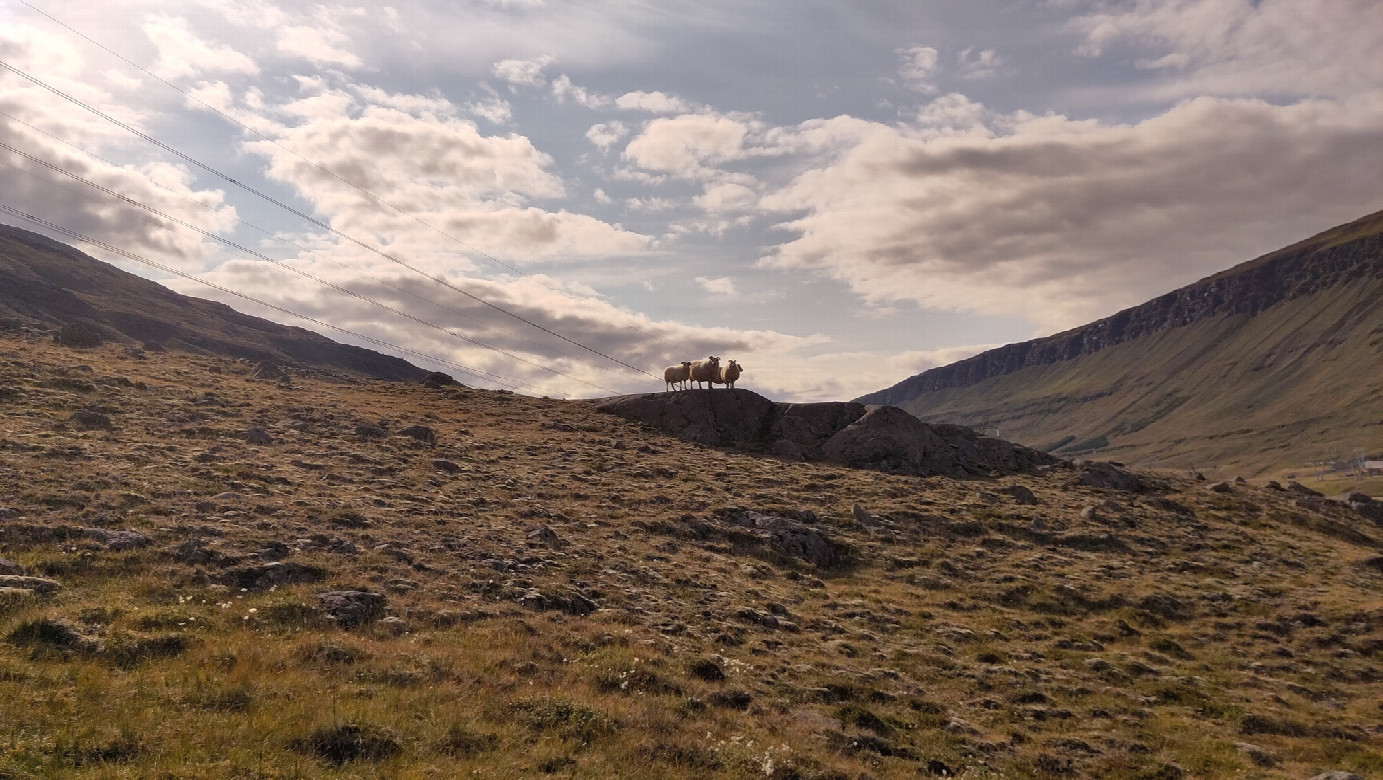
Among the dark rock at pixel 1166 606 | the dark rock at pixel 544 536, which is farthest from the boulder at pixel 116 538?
the dark rock at pixel 1166 606

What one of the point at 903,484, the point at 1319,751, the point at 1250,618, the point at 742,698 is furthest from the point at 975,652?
the point at 903,484

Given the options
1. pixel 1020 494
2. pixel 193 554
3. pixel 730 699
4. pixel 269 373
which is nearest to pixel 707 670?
pixel 730 699

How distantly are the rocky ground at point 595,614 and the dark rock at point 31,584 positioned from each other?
111 millimetres

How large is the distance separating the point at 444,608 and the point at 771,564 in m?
17.6

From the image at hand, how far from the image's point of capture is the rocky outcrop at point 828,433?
56781 millimetres

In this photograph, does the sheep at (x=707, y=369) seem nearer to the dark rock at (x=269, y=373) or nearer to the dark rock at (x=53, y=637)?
the dark rock at (x=269, y=373)

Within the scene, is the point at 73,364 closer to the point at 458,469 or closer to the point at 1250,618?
the point at 458,469

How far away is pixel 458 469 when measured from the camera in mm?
39531

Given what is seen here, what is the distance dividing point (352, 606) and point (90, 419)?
26.2 m

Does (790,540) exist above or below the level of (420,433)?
below

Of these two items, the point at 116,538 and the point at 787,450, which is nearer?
the point at 116,538

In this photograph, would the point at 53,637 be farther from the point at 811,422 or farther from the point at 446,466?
the point at 811,422

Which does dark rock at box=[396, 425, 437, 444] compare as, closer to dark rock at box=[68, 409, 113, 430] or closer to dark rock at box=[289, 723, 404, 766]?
dark rock at box=[68, 409, 113, 430]

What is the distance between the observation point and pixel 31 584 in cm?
1609
